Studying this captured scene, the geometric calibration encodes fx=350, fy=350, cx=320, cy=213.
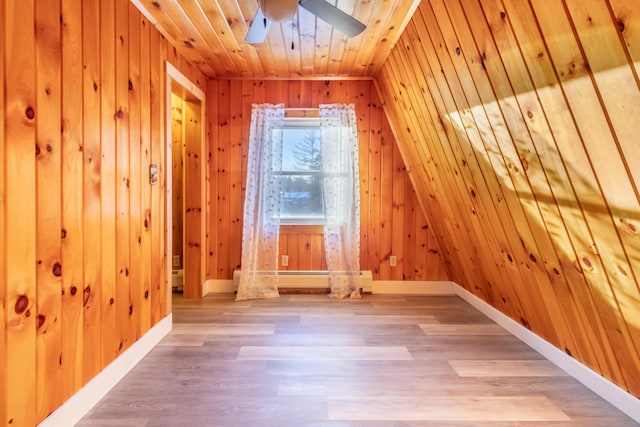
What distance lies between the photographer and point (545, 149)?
1.46 m

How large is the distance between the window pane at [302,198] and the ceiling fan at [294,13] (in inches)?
74.2

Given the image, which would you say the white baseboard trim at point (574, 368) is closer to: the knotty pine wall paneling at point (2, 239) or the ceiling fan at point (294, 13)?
the ceiling fan at point (294, 13)

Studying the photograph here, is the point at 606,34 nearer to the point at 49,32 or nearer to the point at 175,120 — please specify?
the point at 49,32

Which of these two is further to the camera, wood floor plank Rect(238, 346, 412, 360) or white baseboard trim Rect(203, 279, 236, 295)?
white baseboard trim Rect(203, 279, 236, 295)

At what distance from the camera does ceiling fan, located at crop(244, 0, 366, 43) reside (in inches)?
67.5

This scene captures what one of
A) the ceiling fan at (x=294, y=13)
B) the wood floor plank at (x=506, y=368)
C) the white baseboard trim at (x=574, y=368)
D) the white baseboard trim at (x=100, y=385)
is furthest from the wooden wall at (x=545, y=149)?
the white baseboard trim at (x=100, y=385)

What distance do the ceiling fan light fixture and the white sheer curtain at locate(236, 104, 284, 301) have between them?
180cm

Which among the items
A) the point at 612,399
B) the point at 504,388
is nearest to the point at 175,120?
the point at 504,388

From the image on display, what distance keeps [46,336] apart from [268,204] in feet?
7.58

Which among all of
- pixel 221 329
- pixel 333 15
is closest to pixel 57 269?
A: pixel 221 329

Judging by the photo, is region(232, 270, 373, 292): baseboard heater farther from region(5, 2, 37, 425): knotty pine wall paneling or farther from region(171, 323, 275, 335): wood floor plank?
region(5, 2, 37, 425): knotty pine wall paneling

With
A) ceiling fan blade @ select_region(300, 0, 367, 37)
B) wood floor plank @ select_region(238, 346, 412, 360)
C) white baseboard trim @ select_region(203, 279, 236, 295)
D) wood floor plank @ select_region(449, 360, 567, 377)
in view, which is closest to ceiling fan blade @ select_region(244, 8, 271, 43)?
ceiling fan blade @ select_region(300, 0, 367, 37)

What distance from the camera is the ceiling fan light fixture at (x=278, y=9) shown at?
1688mm

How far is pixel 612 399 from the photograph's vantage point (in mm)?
1791
